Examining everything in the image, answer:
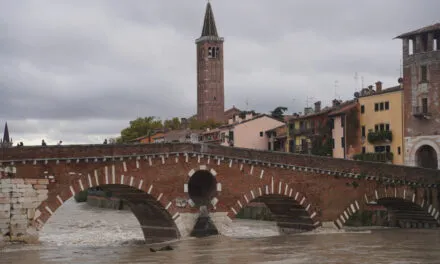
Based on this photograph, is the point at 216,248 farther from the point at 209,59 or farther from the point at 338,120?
Answer: the point at 209,59

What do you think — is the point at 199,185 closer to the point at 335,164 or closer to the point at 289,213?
the point at 289,213

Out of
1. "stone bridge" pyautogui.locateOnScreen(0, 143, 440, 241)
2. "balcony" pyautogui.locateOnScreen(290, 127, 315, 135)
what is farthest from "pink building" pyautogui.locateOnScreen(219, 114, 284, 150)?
"stone bridge" pyautogui.locateOnScreen(0, 143, 440, 241)

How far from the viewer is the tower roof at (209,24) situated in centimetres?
13662

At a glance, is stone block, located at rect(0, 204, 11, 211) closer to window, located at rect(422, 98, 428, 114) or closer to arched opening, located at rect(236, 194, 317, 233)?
arched opening, located at rect(236, 194, 317, 233)

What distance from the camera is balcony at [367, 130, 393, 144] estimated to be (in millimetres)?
60969

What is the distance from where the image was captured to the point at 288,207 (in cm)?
4362

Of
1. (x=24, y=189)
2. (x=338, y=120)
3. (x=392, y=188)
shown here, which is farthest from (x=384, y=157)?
(x=24, y=189)

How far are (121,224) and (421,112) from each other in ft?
75.8

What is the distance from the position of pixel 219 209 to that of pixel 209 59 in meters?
99.1

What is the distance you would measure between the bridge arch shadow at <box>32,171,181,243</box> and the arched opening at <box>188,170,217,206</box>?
1715mm

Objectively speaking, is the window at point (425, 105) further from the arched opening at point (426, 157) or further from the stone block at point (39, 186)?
the stone block at point (39, 186)

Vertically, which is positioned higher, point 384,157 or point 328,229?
point 384,157

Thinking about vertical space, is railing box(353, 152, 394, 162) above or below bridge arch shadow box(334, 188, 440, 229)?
above

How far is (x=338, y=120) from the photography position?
6631 cm
